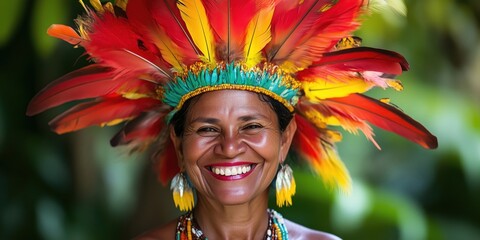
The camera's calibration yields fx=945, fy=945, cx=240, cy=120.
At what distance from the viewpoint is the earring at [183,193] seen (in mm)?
2883

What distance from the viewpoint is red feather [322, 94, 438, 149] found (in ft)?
9.57

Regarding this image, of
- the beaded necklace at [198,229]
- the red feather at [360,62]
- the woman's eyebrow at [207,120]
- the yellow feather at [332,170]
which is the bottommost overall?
the beaded necklace at [198,229]

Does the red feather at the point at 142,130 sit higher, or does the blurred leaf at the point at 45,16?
the blurred leaf at the point at 45,16

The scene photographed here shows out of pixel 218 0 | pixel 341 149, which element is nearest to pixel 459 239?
pixel 341 149

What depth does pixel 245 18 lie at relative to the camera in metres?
2.65

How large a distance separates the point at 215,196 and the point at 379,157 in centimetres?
351

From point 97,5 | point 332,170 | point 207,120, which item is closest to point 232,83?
point 207,120

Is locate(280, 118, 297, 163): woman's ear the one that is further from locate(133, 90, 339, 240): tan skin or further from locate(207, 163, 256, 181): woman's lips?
locate(207, 163, 256, 181): woman's lips

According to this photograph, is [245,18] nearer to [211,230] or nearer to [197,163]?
[197,163]

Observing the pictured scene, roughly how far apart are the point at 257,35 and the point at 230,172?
0.40 m

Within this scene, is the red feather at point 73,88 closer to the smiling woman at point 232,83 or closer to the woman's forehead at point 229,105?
the smiling woman at point 232,83

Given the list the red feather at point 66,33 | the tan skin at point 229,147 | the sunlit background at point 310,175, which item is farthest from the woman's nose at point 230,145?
the sunlit background at point 310,175

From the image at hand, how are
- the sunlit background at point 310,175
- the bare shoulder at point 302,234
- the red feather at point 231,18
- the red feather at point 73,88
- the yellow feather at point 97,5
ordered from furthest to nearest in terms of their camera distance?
the sunlit background at point 310,175 → the bare shoulder at point 302,234 → the red feather at point 73,88 → the yellow feather at point 97,5 → the red feather at point 231,18

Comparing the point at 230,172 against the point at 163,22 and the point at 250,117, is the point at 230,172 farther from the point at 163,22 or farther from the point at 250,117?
the point at 163,22
